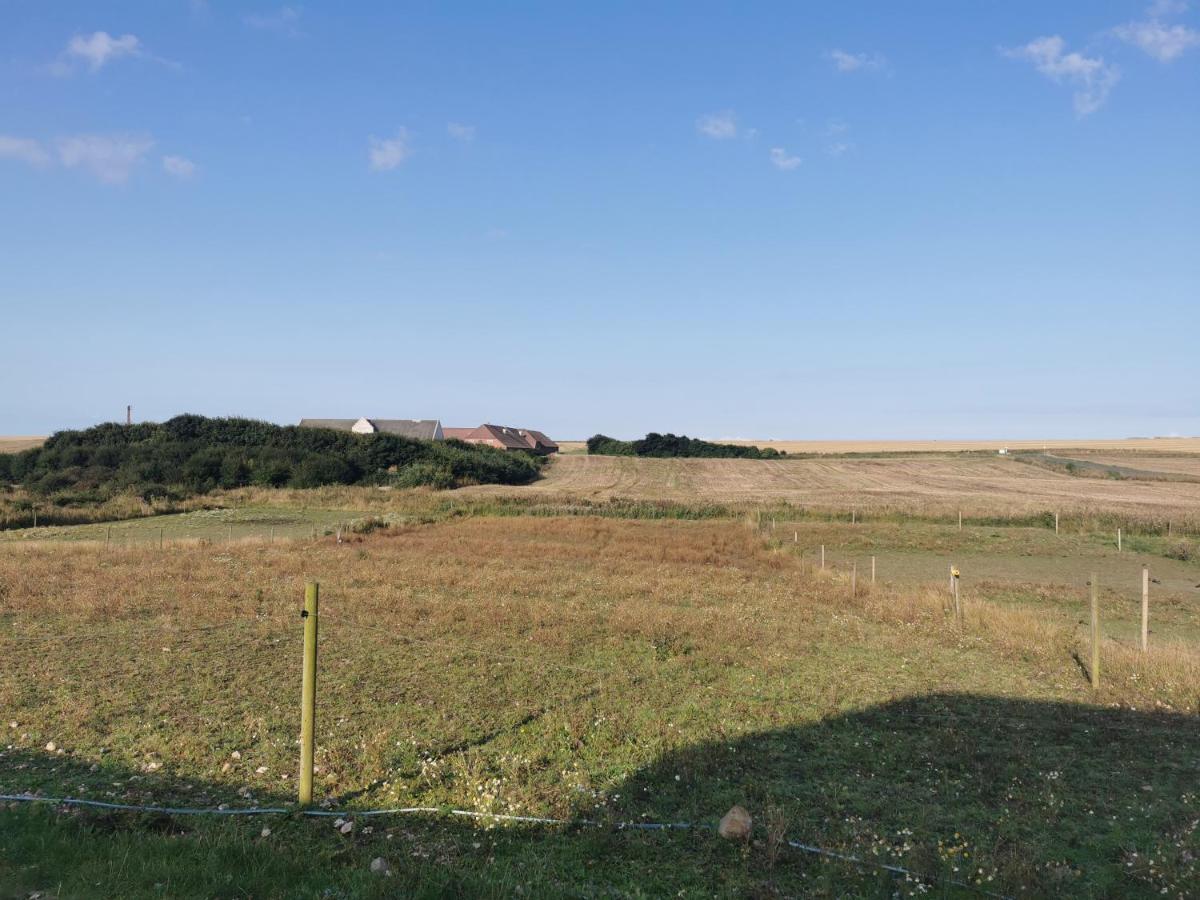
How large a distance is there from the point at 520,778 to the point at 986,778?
4.32 m

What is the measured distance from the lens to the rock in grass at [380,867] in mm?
4964

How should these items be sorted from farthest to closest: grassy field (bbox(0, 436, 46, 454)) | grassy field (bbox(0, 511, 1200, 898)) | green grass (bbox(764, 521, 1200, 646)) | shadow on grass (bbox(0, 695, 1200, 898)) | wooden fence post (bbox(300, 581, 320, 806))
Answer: grassy field (bbox(0, 436, 46, 454)) < green grass (bbox(764, 521, 1200, 646)) < wooden fence post (bbox(300, 581, 320, 806)) < grassy field (bbox(0, 511, 1200, 898)) < shadow on grass (bbox(0, 695, 1200, 898))

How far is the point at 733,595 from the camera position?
18.0m

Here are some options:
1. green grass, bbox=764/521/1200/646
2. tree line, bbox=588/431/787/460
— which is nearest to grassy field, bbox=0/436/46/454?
tree line, bbox=588/431/787/460

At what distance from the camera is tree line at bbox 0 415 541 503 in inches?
2119

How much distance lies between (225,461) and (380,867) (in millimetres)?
59402

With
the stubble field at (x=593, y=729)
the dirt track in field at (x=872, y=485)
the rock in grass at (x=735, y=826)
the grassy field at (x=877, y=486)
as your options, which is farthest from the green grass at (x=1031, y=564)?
the rock in grass at (x=735, y=826)

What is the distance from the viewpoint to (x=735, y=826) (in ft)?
18.9

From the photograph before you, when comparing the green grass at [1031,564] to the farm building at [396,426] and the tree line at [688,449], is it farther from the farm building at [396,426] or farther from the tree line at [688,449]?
the farm building at [396,426]

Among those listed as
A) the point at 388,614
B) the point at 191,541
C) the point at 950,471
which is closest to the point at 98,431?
the point at 191,541

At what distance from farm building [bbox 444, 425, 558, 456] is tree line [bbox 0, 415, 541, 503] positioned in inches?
1079

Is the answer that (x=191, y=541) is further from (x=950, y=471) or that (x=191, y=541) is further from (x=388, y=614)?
(x=950, y=471)

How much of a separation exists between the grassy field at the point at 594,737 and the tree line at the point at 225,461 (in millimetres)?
40363

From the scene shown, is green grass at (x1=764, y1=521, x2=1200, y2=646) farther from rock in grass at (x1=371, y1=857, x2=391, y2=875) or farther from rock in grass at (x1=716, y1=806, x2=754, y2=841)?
rock in grass at (x1=371, y1=857, x2=391, y2=875)
